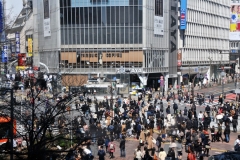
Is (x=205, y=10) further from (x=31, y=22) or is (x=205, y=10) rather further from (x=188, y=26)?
→ (x=31, y=22)

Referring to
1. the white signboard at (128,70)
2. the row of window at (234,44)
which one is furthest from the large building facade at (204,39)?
the white signboard at (128,70)

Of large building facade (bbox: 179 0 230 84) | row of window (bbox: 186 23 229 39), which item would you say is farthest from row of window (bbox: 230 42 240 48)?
row of window (bbox: 186 23 229 39)

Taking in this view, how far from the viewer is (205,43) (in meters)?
82.3

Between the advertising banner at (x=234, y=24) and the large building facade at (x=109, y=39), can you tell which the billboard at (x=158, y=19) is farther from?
the advertising banner at (x=234, y=24)

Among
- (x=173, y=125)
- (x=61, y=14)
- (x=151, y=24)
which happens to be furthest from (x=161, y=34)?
(x=173, y=125)

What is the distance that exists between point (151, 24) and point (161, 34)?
→ 11.1 feet

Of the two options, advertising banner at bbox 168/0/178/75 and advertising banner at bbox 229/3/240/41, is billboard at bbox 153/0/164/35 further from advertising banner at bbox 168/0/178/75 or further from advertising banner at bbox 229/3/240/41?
advertising banner at bbox 229/3/240/41

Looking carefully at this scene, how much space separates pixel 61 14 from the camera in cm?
6222

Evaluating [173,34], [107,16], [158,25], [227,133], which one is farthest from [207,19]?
[227,133]

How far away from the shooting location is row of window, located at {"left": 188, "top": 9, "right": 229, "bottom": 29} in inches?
2963

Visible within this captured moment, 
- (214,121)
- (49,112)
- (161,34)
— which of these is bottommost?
(214,121)

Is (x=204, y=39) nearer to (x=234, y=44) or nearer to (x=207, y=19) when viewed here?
(x=207, y=19)

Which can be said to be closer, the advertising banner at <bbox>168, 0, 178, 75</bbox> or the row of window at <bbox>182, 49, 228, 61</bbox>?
the advertising banner at <bbox>168, 0, 178, 75</bbox>

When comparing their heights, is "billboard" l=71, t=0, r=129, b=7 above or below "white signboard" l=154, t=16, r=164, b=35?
above
